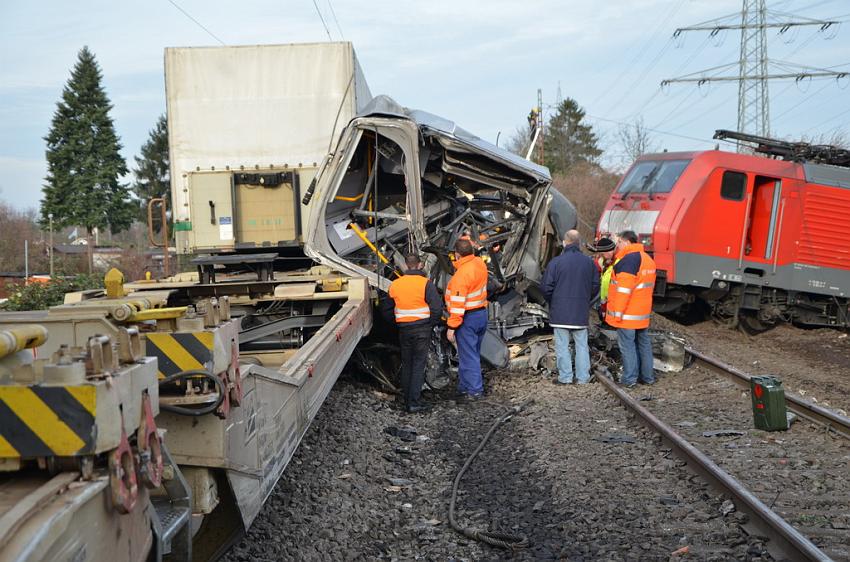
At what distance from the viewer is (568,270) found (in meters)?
9.50

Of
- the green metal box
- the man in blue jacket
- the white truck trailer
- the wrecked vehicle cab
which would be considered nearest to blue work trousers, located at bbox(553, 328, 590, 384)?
the man in blue jacket

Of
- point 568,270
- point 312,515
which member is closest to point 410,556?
point 312,515

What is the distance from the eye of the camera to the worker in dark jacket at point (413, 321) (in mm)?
8484

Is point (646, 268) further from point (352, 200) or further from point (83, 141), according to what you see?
point (83, 141)

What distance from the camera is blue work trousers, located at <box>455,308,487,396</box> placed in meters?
9.04

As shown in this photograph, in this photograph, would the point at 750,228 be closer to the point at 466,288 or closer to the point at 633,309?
the point at 633,309

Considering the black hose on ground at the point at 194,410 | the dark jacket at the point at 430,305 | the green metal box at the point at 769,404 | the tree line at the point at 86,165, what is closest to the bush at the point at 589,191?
the tree line at the point at 86,165

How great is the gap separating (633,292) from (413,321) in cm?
258

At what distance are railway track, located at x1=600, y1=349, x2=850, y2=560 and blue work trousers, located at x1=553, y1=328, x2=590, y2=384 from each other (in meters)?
0.49

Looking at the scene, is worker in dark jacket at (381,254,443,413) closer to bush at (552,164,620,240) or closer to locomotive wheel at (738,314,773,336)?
locomotive wheel at (738,314,773,336)

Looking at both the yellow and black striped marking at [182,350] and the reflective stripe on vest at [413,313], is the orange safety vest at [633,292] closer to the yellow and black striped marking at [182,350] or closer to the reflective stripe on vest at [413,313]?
the reflective stripe on vest at [413,313]

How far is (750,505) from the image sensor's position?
4676 mm

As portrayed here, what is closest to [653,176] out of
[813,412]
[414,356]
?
[414,356]

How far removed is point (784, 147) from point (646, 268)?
6533 mm
